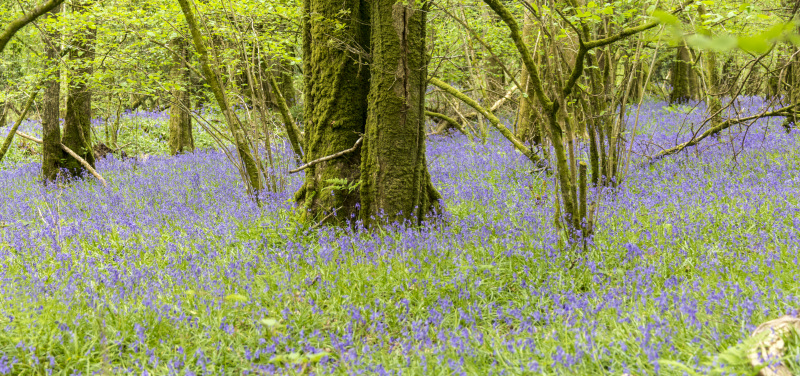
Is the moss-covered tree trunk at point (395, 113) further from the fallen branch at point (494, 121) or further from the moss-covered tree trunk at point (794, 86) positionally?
the moss-covered tree trunk at point (794, 86)

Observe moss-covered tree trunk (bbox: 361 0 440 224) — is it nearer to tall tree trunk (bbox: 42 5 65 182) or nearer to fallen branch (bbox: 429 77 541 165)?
fallen branch (bbox: 429 77 541 165)

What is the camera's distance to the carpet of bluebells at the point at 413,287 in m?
3.02

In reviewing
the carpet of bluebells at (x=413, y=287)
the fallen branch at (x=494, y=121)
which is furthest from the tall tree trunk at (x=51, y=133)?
the fallen branch at (x=494, y=121)

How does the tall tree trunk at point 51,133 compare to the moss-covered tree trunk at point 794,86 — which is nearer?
the moss-covered tree trunk at point 794,86

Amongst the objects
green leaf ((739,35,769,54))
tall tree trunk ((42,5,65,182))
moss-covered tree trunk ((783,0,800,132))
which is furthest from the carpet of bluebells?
tall tree trunk ((42,5,65,182))

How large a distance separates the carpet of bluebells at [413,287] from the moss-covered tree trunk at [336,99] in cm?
37

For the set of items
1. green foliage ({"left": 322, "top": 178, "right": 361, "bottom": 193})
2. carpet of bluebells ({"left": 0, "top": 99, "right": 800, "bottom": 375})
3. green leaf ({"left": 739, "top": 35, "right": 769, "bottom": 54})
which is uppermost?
green leaf ({"left": 739, "top": 35, "right": 769, "bottom": 54})

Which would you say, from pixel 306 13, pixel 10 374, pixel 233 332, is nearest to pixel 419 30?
pixel 306 13

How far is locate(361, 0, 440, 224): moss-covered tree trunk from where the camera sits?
200 inches

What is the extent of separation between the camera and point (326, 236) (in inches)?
204

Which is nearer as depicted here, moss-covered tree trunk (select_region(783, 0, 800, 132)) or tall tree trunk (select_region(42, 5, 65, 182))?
moss-covered tree trunk (select_region(783, 0, 800, 132))

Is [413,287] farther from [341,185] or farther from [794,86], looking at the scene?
[794,86]

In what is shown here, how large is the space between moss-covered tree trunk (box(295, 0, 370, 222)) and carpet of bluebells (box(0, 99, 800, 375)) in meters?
0.37

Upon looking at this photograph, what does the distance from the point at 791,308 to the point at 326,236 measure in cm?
376
